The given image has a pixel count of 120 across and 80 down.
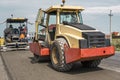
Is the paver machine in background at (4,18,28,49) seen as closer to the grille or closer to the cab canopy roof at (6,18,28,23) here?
the cab canopy roof at (6,18,28,23)

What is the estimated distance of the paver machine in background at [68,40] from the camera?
9.50 meters

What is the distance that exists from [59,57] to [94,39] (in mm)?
1498

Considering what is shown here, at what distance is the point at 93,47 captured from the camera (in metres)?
9.66

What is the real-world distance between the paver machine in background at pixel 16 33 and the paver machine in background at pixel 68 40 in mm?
9531

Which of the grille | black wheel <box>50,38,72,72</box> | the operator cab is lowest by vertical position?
black wheel <box>50,38,72,72</box>

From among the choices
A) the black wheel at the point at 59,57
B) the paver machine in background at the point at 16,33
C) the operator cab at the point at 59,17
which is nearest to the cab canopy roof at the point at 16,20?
the paver machine in background at the point at 16,33

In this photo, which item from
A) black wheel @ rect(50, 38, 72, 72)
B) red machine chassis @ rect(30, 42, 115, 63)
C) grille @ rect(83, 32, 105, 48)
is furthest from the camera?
black wheel @ rect(50, 38, 72, 72)

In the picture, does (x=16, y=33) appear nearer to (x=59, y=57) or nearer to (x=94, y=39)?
(x=59, y=57)

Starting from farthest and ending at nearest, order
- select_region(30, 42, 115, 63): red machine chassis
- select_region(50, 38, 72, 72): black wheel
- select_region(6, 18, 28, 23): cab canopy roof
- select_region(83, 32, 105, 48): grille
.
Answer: select_region(6, 18, 28, 23): cab canopy roof < select_region(50, 38, 72, 72): black wheel < select_region(83, 32, 105, 48): grille < select_region(30, 42, 115, 63): red machine chassis

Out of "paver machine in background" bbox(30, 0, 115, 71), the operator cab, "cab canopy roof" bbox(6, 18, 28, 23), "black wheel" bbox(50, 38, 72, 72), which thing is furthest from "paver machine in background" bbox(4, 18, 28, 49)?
"black wheel" bbox(50, 38, 72, 72)

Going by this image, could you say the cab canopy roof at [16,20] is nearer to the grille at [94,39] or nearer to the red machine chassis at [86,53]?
the red machine chassis at [86,53]

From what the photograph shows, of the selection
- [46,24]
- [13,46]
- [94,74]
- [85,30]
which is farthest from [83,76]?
[13,46]

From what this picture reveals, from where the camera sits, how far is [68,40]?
33.1 ft

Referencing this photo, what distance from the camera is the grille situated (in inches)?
380
